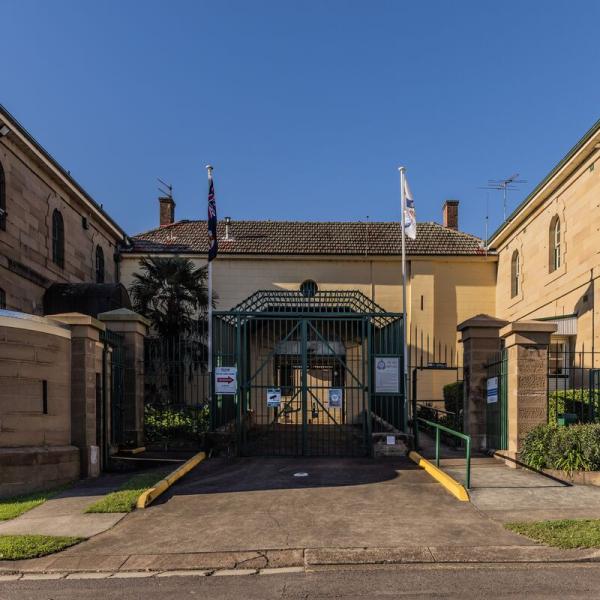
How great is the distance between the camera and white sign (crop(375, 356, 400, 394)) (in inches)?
547

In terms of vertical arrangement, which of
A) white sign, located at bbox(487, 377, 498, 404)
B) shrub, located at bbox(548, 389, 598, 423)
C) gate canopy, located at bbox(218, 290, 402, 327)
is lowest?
shrub, located at bbox(548, 389, 598, 423)

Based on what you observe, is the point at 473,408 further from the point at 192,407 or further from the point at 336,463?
the point at 192,407

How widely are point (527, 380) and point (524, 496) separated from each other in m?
3.03

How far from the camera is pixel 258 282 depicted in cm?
2752

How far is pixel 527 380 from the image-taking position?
445 inches

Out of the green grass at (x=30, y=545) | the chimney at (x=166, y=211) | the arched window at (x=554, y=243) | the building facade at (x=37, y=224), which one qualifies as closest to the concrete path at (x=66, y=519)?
the green grass at (x=30, y=545)

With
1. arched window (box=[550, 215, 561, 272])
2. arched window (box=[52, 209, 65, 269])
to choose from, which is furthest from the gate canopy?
arched window (box=[52, 209, 65, 269])

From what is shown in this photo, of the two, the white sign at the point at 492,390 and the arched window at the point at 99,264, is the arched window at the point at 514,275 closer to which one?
the white sign at the point at 492,390

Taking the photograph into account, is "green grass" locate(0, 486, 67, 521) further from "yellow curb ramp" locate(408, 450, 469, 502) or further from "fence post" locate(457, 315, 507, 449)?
"fence post" locate(457, 315, 507, 449)

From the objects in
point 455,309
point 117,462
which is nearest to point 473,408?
point 117,462

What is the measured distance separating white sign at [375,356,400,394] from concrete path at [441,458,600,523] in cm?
302

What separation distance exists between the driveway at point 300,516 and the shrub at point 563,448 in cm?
206

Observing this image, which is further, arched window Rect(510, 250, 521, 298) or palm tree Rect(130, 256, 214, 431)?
arched window Rect(510, 250, 521, 298)

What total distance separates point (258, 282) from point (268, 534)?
2081 cm
